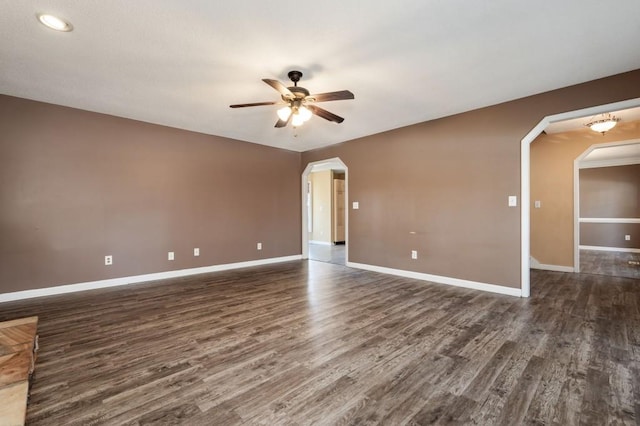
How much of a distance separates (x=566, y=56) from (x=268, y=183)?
5.00m

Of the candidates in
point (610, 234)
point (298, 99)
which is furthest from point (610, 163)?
point (298, 99)

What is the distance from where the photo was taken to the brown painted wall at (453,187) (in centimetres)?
364

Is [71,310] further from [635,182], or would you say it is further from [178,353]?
[635,182]

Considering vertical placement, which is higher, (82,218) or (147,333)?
(82,218)

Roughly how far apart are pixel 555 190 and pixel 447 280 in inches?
119

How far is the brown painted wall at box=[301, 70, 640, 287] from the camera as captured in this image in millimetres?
3643

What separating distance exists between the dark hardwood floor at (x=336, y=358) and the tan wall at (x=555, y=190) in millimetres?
1526

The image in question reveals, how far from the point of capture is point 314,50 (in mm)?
2535

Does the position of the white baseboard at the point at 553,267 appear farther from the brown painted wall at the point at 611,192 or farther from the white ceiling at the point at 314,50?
the brown painted wall at the point at 611,192

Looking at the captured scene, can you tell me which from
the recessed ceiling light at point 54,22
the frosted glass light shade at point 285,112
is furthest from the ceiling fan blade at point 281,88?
the recessed ceiling light at point 54,22

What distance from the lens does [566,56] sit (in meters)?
2.65

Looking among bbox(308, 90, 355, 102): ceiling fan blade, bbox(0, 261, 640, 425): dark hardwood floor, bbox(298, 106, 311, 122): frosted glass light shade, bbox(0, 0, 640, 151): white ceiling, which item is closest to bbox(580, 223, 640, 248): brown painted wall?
bbox(0, 261, 640, 425): dark hardwood floor

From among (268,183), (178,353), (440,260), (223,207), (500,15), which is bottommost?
(178,353)

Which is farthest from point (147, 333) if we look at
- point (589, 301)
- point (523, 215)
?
point (589, 301)
